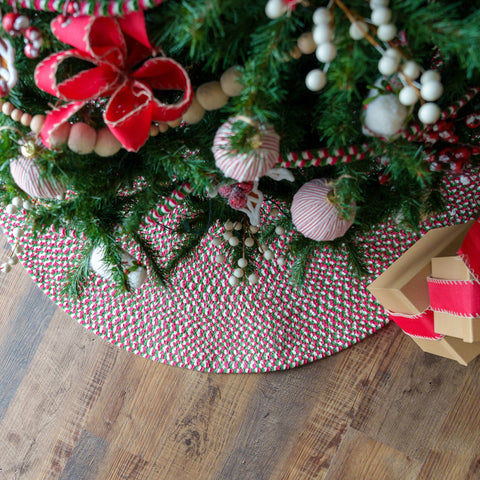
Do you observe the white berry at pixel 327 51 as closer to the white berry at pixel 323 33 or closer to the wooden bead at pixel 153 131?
the white berry at pixel 323 33

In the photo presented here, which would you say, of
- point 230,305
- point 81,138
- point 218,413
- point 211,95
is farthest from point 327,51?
point 218,413

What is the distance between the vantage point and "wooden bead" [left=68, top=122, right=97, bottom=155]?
1.34ft

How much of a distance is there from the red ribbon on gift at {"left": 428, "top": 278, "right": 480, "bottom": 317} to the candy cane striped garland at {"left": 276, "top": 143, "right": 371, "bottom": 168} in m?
0.29

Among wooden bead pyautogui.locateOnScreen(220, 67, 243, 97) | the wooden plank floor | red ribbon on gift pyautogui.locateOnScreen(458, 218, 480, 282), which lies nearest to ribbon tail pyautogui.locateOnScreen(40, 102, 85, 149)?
wooden bead pyautogui.locateOnScreen(220, 67, 243, 97)

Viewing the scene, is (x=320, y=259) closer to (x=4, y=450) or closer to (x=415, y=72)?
(x=415, y=72)

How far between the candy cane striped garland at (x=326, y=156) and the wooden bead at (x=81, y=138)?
0.59 feet

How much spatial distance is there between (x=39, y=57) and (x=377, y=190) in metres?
0.42

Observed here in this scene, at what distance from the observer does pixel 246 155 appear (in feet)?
1.33

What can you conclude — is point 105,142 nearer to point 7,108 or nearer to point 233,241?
point 7,108

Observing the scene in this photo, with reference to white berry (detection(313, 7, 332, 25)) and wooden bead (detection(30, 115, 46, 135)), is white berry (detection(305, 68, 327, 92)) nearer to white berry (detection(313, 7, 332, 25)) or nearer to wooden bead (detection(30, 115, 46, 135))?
white berry (detection(313, 7, 332, 25))

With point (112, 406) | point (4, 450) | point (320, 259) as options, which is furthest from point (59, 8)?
point (4, 450)

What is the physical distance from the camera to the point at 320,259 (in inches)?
34.5

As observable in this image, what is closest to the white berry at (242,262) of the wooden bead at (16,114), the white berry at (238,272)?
the white berry at (238,272)

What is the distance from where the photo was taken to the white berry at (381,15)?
1.10 ft
